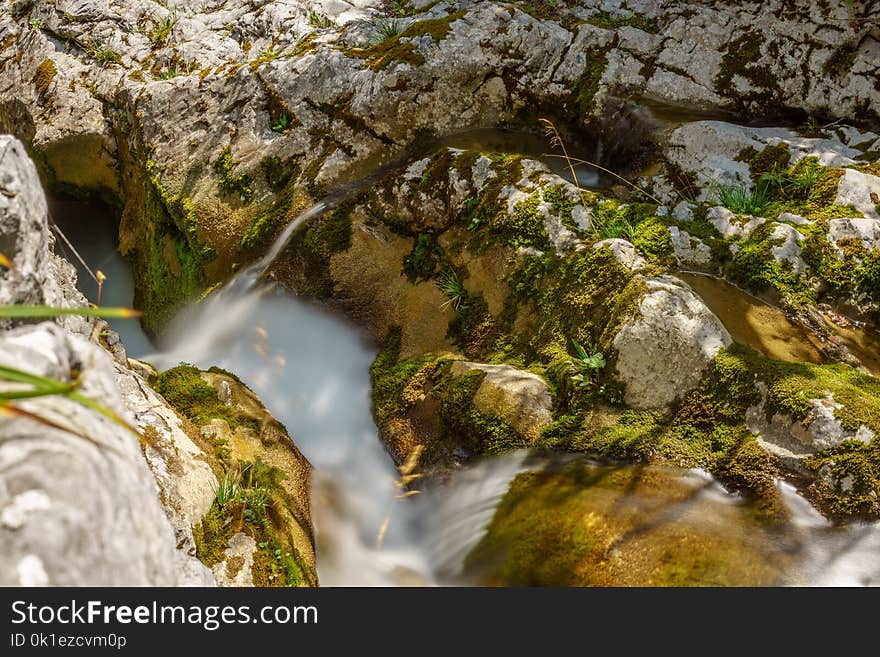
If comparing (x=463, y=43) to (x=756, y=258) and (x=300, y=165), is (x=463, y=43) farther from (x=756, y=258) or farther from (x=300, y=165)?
(x=756, y=258)

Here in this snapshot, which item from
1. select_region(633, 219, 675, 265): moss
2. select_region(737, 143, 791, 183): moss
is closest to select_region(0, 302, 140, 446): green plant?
select_region(633, 219, 675, 265): moss

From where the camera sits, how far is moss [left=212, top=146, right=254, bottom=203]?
7938 millimetres

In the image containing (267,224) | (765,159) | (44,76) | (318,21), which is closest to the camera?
(765,159)

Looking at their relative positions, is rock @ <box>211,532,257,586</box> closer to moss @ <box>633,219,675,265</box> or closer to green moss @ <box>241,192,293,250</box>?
moss @ <box>633,219,675,265</box>

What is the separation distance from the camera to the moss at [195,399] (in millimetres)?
5430

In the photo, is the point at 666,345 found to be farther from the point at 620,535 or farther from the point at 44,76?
the point at 44,76

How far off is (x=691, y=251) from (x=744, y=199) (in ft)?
4.08

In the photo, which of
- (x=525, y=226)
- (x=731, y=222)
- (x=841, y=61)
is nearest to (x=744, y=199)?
(x=731, y=222)

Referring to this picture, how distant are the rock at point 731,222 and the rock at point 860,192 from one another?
1016 mm

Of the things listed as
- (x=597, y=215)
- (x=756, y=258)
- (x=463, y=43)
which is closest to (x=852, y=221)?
(x=756, y=258)

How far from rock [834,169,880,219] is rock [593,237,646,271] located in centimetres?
265

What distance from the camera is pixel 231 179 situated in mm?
8008

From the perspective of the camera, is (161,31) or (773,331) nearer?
(773,331)
